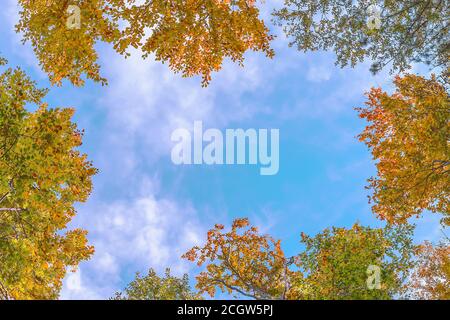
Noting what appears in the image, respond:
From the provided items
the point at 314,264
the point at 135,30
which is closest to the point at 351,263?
the point at 314,264

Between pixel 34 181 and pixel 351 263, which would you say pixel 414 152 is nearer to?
pixel 351 263

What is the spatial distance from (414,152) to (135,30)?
10.5 m

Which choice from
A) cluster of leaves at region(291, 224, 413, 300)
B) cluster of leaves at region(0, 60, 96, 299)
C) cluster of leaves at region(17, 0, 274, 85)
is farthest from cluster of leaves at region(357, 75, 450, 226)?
cluster of leaves at region(0, 60, 96, 299)

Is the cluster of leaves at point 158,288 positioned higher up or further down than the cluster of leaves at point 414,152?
further down

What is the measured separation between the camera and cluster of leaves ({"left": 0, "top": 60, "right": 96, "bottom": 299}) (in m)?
11.5

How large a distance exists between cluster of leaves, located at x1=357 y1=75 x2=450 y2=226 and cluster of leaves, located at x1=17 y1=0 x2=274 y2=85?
552cm

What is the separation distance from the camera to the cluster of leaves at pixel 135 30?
1191 cm

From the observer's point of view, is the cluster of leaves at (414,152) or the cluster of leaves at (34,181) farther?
the cluster of leaves at (414,152)

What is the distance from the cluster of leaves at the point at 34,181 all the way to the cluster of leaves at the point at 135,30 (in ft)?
3.86

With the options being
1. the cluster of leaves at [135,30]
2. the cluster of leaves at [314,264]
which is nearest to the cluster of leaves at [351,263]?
the cluster of leaves at [314,264]

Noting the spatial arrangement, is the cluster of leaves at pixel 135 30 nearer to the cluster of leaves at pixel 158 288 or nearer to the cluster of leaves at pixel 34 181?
the cluster of leaves at pixel 34 181
